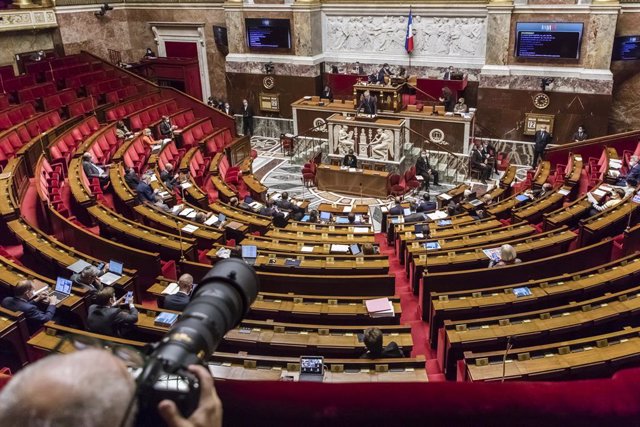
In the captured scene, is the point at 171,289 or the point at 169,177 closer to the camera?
the point at 171,289

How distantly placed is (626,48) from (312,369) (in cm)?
1169

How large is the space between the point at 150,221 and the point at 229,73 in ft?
32.4

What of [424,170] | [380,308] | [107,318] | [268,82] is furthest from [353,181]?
[107,318]

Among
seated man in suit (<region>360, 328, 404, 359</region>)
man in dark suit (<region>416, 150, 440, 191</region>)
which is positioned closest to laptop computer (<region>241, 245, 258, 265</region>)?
seated man in suit (<region>360, 328, 404, 359</region>)

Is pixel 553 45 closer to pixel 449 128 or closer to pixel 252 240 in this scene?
pixel 449 128

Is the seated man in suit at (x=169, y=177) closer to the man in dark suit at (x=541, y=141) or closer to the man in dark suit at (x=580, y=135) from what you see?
the man in dark suit at (x=541, y=141)

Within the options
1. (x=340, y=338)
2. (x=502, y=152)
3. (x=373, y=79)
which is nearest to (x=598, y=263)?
(x=340, y=338)

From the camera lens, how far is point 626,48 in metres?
11.9

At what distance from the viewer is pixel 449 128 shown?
42.0 ft

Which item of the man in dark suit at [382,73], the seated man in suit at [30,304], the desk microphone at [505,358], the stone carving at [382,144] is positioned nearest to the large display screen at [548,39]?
the man in dark suit at [382,73]

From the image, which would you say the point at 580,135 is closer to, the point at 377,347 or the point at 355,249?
the point at 355,249

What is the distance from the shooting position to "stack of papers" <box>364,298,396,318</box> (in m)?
5.05

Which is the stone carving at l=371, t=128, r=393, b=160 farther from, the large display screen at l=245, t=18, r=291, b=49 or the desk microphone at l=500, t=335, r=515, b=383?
the desk microphone at l=500, t=335, r=515, b=383

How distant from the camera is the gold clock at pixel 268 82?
1588 centimetres
